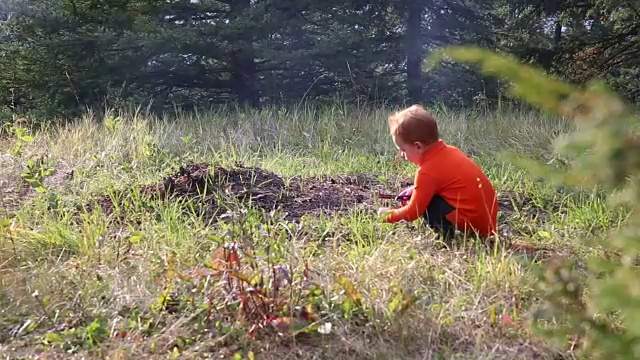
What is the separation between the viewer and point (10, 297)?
266 centimetres

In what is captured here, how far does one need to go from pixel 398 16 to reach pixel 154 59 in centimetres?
459

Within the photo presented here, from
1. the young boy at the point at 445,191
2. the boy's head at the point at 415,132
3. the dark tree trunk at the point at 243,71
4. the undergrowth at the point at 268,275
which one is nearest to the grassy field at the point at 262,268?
the undergrowth at the point at 268,275

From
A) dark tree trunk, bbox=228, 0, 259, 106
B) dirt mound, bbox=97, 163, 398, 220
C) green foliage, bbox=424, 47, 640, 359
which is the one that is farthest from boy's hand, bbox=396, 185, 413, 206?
dark tree trunk, bbox=228, 0, 259, 106

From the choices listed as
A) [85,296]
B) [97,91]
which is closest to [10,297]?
[85,296]

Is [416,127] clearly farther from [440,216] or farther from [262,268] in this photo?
[262,268]

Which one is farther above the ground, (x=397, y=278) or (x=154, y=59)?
(x=397, y=278)

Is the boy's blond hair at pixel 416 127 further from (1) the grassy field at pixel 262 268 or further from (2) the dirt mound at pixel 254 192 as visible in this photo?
(2) the dirt mound at pixel 254 192

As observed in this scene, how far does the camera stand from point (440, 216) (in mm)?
3467

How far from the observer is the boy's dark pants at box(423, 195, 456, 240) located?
3.42m

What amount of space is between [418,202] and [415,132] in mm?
404

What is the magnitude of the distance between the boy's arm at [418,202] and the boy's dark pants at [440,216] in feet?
0.27

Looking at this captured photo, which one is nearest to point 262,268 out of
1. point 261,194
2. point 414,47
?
point 261,194

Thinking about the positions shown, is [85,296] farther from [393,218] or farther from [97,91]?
[97,91]

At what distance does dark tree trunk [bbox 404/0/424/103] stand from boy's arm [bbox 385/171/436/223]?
7.92 meters
